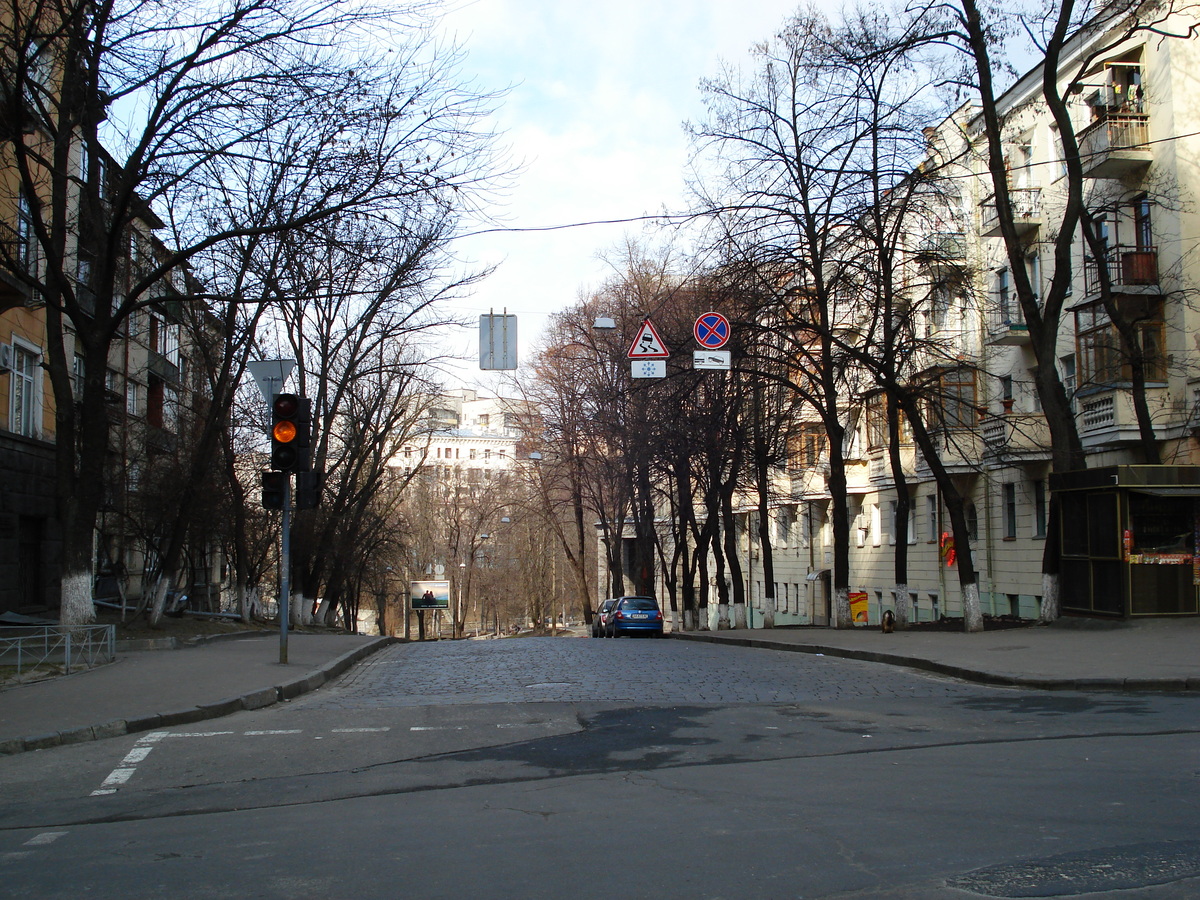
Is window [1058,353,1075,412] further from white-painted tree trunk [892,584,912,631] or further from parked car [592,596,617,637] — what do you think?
parked car [592,596,617,637]

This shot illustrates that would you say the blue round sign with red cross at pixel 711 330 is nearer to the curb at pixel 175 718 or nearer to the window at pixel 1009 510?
the curb at pixel 175 718

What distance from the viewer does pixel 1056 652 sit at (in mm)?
16438

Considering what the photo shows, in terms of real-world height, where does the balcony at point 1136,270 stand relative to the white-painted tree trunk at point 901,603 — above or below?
above

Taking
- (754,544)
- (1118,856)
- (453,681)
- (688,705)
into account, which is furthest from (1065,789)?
(754,544)

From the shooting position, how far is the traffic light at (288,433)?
619 inches

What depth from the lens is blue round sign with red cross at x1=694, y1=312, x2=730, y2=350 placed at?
21.0 meters

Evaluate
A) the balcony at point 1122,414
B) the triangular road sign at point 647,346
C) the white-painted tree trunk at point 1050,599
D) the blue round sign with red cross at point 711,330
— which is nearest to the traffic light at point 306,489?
the triangular road sign at point 647,346

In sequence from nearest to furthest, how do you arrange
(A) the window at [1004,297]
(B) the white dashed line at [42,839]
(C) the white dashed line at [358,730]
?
(B) the white dashed line at [42,839] → (C) the white dashed line at [358,730] → (A) the window at [1004,297]

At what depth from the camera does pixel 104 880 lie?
17.4 feet

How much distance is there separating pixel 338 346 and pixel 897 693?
23.5 metres

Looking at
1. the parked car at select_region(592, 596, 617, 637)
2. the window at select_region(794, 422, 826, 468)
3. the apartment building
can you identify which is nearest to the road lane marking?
the apartment building

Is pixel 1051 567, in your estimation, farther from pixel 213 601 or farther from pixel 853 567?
pixel 213 601

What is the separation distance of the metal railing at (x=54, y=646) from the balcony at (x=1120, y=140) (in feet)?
82.3

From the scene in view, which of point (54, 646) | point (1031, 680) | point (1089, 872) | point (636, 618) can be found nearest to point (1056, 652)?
point (1031, 680)
